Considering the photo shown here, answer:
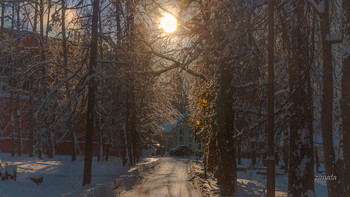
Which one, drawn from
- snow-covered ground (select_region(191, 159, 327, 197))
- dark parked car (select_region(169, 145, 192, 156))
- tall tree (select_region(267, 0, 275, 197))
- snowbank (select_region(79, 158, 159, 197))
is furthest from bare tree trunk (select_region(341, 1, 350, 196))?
dark parked car (select_region(169, 145, 192, 156))

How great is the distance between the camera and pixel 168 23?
1445 cm

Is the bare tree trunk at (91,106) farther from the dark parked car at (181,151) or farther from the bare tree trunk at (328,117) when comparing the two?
the dark parked car at (181,151)

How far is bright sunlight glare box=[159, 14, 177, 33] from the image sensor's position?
14201 mm

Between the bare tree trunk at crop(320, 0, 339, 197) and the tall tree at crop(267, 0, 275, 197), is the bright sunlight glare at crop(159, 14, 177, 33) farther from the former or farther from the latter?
the bare tree trunk at crop(320, 0, 339, 197)

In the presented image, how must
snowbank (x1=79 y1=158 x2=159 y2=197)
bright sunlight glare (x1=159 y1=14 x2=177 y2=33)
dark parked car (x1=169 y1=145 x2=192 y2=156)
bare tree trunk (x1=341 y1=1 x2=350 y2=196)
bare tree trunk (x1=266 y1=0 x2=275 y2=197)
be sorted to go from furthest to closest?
dark parked car (x1=169 y1=145 x2=192 y2=156) → bright sunlight glare (x1=159 y1=14 x2=177 y2=33) → snowbank (x1=79 y1=158 x2=159 y2=197) → bare tree trunk (x1=341 y1=1 x2=350 y2=196) → bare tree trunk (x1=266 y1=0 x2=275 y2=197)

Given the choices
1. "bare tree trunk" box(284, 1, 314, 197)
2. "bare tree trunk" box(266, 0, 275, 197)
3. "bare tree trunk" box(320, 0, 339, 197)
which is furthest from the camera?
"bare tree trunk" box(284, 1, 314, 197)

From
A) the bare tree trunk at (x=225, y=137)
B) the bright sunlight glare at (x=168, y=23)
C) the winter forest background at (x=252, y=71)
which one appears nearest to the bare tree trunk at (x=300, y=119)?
the winter forest background at (x=252, y=71)

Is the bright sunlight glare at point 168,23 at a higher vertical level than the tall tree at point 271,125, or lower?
higher

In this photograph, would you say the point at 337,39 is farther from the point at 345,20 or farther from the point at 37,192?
the point at 37,192

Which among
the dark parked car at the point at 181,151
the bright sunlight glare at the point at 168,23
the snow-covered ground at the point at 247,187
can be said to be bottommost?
the dark parked car at the point at 181,151

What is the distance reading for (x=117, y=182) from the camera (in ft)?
49.9

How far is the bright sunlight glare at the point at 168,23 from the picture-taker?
14.2 metres

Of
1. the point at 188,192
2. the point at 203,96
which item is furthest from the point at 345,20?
the point at 188,192

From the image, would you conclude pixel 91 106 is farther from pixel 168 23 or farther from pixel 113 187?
pixel 168 23
